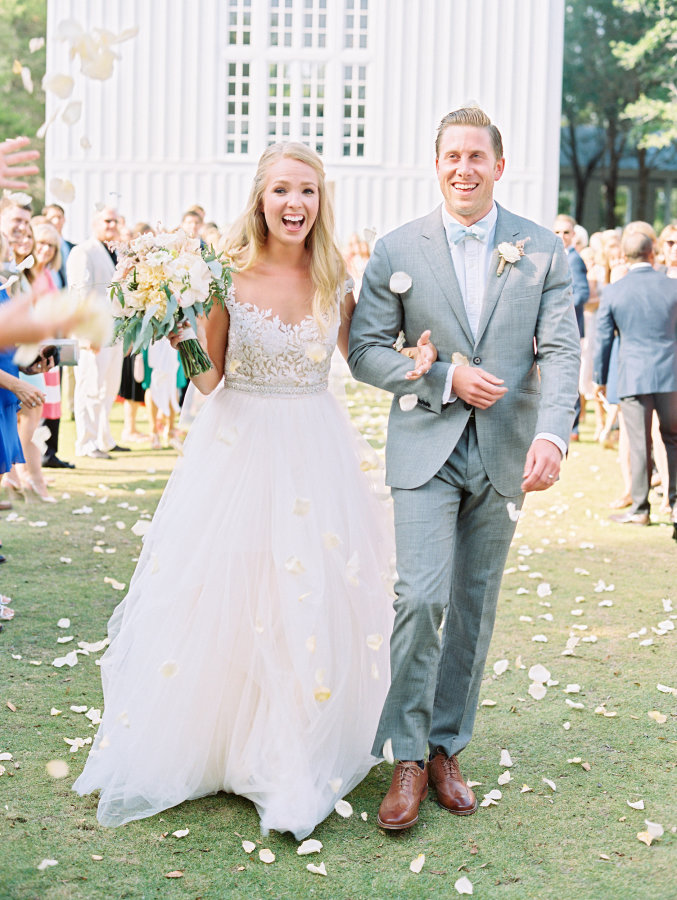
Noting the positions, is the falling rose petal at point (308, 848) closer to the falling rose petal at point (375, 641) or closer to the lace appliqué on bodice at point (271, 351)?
the falling rose petal at point (375, 641)

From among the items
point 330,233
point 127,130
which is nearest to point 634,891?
point 330,233

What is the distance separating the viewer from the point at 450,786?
3857 millimetres

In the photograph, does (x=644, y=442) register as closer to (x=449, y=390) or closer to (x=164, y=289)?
(x=449, y=390)

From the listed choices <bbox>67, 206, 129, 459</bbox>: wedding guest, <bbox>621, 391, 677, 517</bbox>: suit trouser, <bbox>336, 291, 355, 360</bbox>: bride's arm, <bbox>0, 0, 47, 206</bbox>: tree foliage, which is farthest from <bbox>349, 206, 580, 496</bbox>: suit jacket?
<bbox>0, 0, 47, 206</bbox>: tree foliage

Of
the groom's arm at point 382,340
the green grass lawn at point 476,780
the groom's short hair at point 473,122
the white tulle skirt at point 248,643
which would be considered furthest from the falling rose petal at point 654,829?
the groom's short hair at point 473,122

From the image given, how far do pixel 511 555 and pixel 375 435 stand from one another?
4.68 m

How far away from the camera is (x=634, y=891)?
3.29 m

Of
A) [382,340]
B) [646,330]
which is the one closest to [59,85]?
[382,340]

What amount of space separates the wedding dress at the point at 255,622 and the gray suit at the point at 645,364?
510 centimetres

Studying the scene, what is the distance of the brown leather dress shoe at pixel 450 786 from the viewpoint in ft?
12.5

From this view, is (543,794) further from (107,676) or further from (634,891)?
(107,676)

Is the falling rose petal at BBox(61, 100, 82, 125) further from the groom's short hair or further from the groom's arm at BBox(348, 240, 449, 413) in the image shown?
the groom's short hair

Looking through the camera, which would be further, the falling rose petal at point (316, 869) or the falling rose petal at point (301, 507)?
the falling rose petal at point (301, 507)

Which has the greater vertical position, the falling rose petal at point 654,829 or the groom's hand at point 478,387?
the groom's hand at point 478,387
